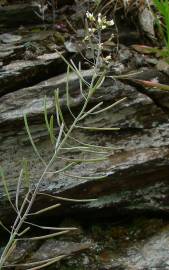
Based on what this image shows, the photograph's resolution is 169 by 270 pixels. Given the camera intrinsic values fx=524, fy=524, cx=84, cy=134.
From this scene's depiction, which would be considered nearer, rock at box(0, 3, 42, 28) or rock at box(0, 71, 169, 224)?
rock at box(0, 71, 169, 224)

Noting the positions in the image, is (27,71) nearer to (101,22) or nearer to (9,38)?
(9,38)

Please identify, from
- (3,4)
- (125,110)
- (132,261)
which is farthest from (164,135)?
(3,4)

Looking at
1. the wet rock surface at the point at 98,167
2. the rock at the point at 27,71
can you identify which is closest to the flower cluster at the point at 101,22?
the wet rock surface at the point at 98,167

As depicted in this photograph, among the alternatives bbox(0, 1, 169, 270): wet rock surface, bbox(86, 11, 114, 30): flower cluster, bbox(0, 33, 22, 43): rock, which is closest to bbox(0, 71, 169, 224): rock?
bbox(0, 1, 169, 270): wet rock surface

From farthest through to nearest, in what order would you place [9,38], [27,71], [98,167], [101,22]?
[9,38], [27,71], [98,167], [101,22]

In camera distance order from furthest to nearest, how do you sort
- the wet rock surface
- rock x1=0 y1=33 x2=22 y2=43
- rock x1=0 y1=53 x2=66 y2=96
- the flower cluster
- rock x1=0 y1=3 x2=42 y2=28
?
rock x1=0 y1=3 x2=42 y2=28 < rock x1=0 y1=33 x2=22 y2=43 < rock x1=0 y1=53 x2=66 y2=96 < the wet rock surface < the flower cluster

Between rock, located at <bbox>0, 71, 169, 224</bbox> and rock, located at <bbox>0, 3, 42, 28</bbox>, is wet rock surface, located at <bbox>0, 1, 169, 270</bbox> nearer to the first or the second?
rock, located at <bbox>0, 71, 169, 224</bbox>

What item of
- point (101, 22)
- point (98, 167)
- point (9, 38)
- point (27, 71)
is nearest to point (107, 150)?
point (98, 167)

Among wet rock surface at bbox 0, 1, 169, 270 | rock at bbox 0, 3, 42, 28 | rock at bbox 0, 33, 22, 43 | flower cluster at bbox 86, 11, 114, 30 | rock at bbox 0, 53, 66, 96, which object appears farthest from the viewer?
rock at bbox 0, 3, 42, 28
